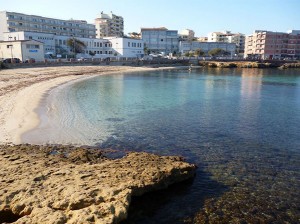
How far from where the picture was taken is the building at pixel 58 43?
286 feet

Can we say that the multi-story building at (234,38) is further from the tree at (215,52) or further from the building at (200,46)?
the tree at (215,52)

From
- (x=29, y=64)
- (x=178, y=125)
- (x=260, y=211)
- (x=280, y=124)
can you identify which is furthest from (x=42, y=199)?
(x=29, y=64)

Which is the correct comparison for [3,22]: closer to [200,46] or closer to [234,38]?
[200,46]

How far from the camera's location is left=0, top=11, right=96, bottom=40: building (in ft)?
328

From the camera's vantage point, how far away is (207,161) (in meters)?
14.6

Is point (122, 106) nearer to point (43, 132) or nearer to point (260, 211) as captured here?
point (43, 132)

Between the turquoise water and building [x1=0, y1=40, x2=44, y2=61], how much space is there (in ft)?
139

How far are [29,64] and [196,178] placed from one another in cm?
6183

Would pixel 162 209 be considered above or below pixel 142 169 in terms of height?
below

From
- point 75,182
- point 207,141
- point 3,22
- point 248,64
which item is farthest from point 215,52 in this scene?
point 75,182

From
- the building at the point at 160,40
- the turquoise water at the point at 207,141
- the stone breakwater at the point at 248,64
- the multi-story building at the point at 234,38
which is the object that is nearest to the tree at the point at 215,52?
the building at the point at 160,40

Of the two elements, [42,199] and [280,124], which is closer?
[42,199]

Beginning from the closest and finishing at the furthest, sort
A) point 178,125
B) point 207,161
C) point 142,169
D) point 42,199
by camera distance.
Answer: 1. point 42,199
2. point 142,169
3. point 207,161
4. point 178,125

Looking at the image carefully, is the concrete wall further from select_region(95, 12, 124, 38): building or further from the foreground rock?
the foreground rock
